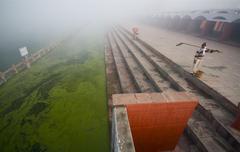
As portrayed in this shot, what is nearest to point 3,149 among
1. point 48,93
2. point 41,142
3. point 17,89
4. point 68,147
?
point 41,142

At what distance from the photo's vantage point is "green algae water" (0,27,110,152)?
187 inches

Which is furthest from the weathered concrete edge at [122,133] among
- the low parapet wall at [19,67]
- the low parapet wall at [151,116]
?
the low parapet wall at [19,67]

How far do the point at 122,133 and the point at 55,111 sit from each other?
5014mm

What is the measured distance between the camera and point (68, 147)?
4.54 metres

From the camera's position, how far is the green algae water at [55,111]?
15.6 feet

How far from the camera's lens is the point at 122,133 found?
7.14 ft

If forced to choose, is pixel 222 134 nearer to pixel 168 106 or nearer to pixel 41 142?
pixel 168 106

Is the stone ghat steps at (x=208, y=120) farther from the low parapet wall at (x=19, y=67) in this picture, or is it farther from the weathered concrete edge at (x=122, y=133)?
the low parapet wall at (x=19, y=67)

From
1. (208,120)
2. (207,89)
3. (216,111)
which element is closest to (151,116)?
(208,120)

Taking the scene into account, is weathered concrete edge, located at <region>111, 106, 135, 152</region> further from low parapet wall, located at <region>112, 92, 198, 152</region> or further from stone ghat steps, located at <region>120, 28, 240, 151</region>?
stone ghat steps, located at <region>120, 28, 240, 151</region>

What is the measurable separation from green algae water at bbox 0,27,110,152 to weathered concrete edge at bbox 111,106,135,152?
2.58 meters

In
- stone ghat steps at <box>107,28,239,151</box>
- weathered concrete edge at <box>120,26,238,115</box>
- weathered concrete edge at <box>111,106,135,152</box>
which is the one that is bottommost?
stone ghat steps at <box>107,28,239,151</box>

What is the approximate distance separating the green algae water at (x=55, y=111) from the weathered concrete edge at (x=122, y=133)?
258 cm

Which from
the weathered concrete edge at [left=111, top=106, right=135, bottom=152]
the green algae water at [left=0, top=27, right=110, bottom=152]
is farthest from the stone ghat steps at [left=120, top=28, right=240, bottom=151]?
the green algae water at [left=0, top=27, right=110, bottom=152]
